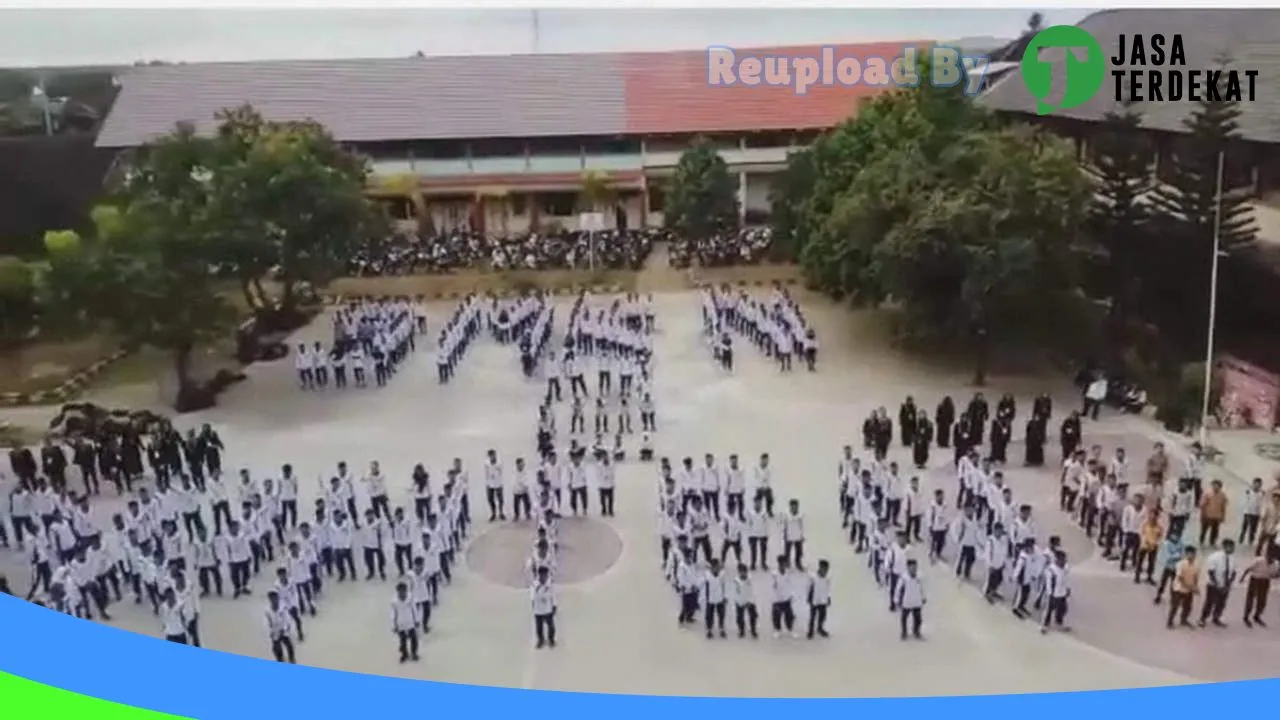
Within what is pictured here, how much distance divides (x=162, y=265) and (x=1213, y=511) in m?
4.52

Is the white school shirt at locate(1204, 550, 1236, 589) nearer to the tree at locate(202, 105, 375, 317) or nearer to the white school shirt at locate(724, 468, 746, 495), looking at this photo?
the white school shirt at locate(724, 468, 746, 495)

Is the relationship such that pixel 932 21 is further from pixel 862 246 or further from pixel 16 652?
pixel 16 652

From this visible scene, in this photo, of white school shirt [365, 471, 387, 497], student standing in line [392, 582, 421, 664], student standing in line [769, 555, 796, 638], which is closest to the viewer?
student standing in line [392, 582, 421, 664]

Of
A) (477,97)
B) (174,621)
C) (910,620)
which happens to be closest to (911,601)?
(910,620)

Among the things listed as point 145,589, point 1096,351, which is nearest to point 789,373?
point 1096,351

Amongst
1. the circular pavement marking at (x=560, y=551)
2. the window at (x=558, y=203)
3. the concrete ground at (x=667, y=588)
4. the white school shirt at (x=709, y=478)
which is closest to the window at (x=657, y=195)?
the window at (x=558, y=203)

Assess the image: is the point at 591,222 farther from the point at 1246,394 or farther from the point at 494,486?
the point at 1246,394

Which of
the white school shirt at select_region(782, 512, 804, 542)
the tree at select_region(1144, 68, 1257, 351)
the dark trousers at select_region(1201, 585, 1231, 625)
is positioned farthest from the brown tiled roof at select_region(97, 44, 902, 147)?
the dark trousers at select_region(1201, 585, 1231, 625)

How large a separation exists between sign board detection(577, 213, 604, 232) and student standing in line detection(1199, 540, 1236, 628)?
9.14ft

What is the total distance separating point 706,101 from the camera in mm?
5035

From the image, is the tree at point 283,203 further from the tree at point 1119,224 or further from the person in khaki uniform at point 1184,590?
the person in khaki uniform at point 1184,590

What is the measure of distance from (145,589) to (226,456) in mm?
625

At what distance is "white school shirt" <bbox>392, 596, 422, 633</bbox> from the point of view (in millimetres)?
4668

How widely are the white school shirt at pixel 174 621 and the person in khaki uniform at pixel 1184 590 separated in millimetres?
3832
